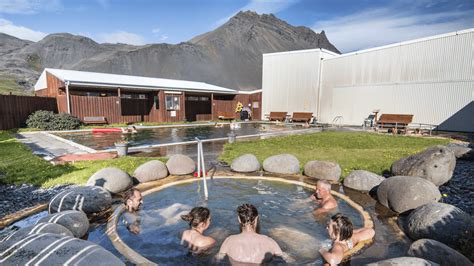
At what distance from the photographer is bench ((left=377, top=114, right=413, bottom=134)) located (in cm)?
2041

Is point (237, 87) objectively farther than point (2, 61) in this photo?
No

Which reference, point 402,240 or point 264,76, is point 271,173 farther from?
point 264,76

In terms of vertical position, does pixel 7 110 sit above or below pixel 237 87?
below

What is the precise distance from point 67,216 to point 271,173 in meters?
4.90

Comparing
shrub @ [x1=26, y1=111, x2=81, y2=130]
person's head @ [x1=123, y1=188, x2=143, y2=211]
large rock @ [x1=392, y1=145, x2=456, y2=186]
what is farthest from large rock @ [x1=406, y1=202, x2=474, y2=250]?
shrub @ [x1=26, y1=111, x2=81, y2=130]

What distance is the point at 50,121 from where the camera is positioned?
705 inches

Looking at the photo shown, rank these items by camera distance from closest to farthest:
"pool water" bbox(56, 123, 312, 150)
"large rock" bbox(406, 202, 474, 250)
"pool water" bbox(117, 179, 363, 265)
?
"large rock" bbox(406, 202, 474, 250), "pool water" bbox(117, 179, 363, 265), "pool water" bbox(56, 123, 312, 150)

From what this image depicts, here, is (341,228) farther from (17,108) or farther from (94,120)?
(17,108)

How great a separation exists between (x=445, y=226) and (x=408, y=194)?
1.13m

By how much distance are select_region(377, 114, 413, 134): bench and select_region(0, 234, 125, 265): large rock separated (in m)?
21.9

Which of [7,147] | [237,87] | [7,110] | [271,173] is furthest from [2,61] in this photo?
[271,173]

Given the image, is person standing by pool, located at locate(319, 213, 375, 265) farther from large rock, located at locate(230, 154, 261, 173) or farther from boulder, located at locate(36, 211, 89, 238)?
large rock, located at locate(230, 154, 261, 173)

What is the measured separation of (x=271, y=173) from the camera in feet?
24.0

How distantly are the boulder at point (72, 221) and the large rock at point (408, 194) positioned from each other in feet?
17.0
